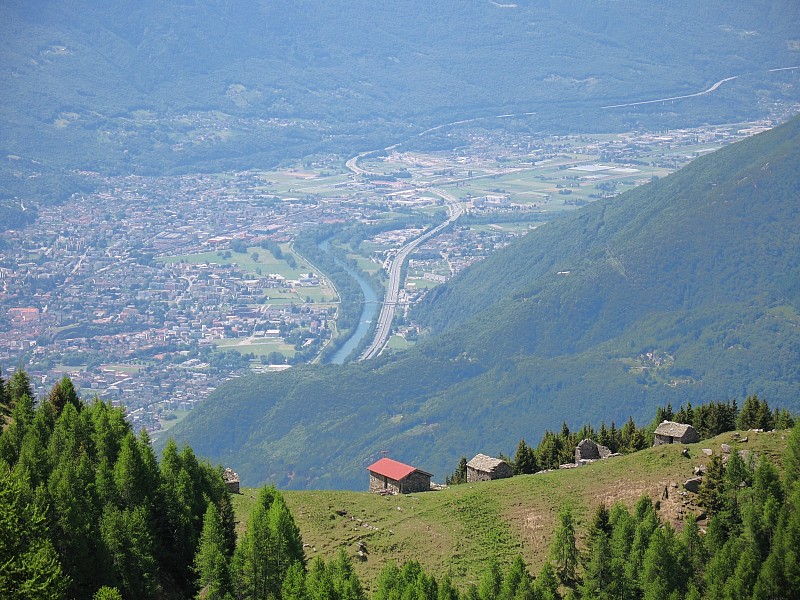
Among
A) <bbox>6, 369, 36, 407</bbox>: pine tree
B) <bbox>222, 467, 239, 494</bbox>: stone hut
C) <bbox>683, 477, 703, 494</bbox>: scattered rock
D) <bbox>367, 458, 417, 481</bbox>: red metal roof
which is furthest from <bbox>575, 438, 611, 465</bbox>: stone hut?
<bbox>6, 369, 36, 407</bbox>: pine tree

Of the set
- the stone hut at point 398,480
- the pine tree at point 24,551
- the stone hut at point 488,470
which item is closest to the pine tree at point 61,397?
the pine tree at point 24,551

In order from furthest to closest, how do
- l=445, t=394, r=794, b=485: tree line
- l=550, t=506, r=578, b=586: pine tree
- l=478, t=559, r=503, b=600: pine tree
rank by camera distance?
l=445, t=394, r=794, b=485: tree line, l=550, t=506, r=578, b=586: pine tree, l=478, t=559, r=503, b=600: pine tree

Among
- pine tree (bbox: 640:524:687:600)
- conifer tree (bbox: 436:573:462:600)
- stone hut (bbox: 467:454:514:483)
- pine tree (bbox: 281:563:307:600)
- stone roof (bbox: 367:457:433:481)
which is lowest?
pine tree (bbox: 640:524:687:600)

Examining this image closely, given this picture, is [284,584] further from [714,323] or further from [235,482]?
[714,323]

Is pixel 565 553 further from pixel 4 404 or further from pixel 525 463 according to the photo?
pixel 4 404

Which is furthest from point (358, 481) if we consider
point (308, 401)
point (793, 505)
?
point (793, 505)

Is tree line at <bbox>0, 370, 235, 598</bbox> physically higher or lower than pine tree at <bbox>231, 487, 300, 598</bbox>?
higher

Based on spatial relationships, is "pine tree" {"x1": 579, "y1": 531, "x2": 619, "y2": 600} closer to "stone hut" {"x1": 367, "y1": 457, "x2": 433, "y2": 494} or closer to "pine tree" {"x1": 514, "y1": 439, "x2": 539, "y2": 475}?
"stone hut" {"x1": 367, "y1": 457, "x2": 433, "y2": 494}
